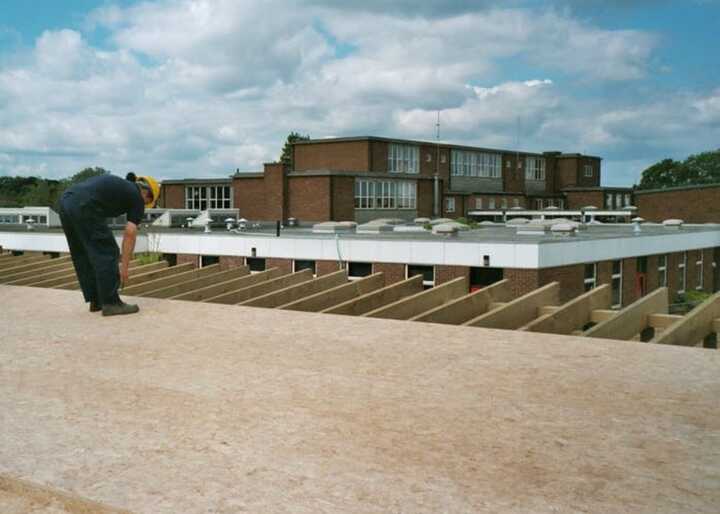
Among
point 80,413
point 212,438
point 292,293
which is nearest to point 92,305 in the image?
point 292,293

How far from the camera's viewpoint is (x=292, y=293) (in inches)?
551

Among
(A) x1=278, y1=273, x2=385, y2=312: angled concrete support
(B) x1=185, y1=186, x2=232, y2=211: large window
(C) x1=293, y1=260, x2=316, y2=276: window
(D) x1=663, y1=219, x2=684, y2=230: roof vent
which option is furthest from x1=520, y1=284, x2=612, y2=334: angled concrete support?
(B) x1=185, y1=186, x2=232, y2=211: large window

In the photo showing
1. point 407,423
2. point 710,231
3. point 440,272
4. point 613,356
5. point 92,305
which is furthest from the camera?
point 710,231

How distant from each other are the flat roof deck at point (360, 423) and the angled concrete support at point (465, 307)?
2366 millimetres

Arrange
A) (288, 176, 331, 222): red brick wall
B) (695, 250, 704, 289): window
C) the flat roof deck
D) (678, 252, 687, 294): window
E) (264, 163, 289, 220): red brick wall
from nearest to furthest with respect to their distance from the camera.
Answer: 1. the flat roof deck
2. (678, 252, 687, 294): window
3. (695, 250, 704, 289): window
4. (288, 176, 331, 222): red brick wall
5. (264, 163, 289, 220): red brick wall

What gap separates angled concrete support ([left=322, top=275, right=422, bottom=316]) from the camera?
12.4m

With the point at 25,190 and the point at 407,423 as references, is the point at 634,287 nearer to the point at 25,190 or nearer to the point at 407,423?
the point at 407,423

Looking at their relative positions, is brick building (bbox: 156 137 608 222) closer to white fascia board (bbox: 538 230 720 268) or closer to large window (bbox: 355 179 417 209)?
large window (bbox: 355 179 417 209)

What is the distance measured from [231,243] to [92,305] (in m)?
14.5

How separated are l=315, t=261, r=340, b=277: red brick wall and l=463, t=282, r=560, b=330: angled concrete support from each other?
10665 millimetres

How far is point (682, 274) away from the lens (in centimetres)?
3222

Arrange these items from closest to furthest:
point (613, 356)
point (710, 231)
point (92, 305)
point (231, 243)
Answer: point (613, 356)
point (92, 305)
point (231, 243)
point (710, 231)

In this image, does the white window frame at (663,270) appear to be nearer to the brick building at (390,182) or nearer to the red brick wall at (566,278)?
the red brick wall at (566,278)

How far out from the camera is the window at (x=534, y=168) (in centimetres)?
8206
